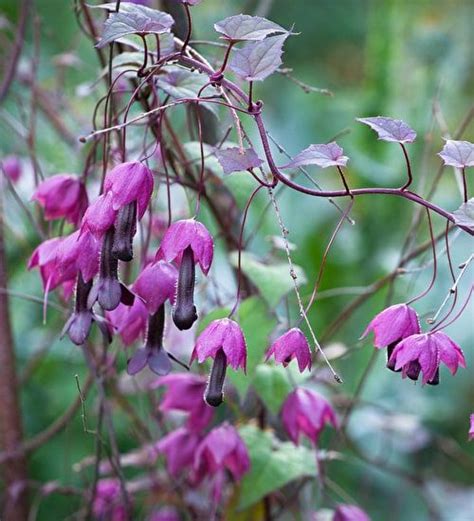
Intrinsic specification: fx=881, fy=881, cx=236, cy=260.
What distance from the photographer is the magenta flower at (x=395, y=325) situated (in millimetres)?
528

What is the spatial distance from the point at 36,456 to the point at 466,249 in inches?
38.0

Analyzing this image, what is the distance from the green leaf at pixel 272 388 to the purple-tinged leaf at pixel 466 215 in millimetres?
337

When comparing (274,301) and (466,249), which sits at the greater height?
(274,301)

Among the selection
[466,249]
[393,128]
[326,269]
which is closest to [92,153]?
[393,128]

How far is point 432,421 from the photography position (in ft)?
5.49

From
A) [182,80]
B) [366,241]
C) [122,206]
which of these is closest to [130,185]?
[122,206]

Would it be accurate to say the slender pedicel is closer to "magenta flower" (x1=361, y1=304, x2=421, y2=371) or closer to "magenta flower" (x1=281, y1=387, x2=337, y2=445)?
"magenta flower" (x1=361, y1=304, x2=421, y2=371)

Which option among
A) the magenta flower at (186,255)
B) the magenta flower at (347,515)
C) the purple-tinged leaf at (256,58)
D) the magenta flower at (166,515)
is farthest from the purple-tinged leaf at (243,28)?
the magenta flower at (166,515)

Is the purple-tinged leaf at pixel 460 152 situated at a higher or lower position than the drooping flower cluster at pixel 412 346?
higher

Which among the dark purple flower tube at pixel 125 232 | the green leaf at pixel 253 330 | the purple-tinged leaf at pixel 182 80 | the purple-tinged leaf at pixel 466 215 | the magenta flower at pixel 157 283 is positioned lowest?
the green leaf at pixel 253 330

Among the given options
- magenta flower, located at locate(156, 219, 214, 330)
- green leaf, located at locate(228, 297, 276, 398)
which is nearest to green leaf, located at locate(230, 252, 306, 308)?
green leaf, located at locate(228, 297, 276, 398)

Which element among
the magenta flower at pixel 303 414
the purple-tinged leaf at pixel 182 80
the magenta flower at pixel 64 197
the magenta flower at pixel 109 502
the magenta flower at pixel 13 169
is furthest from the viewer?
the magenta flower at pixel 13 169

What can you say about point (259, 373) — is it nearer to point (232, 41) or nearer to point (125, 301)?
point (125, 301)

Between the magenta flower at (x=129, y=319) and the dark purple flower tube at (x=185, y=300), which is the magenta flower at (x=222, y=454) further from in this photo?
the dark purple flower tube at (x=185, y=300)
